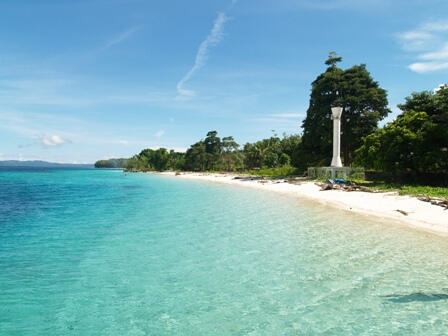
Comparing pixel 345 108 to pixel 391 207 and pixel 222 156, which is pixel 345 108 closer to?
pixel 391 207

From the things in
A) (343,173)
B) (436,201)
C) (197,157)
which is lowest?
(436,201)

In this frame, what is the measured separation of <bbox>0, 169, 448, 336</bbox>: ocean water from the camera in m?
5.38

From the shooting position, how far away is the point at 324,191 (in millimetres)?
26391

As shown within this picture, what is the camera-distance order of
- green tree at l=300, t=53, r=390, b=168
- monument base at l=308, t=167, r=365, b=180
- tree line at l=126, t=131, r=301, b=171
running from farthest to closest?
tree line at l=126, t=131, r=301, b=171 < green tree at l=300, t=53, r=390, b=168 < monument base at l=308, t=167, r=365, b=180

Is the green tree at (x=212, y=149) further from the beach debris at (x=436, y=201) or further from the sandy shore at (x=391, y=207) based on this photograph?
the beach debris at (x=436, y=201)

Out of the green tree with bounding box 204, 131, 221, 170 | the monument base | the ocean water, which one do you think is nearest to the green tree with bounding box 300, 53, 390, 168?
the monument base

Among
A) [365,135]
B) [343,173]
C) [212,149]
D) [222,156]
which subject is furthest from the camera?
[212,149]

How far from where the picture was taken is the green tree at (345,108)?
4006 cm

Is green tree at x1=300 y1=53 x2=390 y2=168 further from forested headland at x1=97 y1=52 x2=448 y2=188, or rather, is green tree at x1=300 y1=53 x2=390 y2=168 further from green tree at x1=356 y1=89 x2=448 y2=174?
green tree at x1=356 y1=89 x2=448 y2=174

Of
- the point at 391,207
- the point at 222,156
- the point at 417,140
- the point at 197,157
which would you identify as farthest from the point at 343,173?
the point at 197,157

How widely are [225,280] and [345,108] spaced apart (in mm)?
38868

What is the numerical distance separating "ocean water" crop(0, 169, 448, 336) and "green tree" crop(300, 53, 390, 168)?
29354 millimetres

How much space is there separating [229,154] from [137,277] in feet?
281

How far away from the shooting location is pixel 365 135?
40.3 meters
